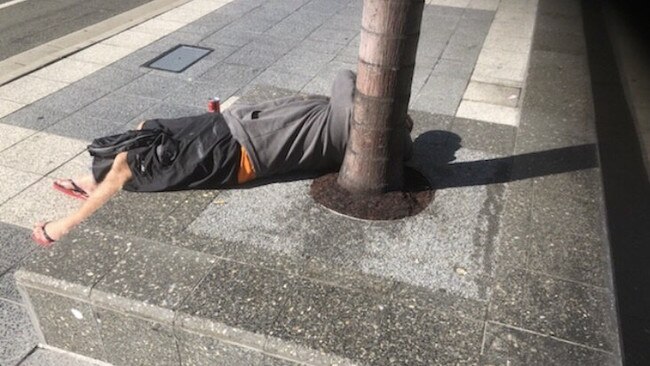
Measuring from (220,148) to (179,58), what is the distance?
11.2 ft

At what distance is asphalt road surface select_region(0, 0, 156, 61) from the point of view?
704 cm

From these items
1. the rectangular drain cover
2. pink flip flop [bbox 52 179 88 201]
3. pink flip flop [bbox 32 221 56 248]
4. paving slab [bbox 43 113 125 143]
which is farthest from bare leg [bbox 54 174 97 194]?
the rectangular drain cover

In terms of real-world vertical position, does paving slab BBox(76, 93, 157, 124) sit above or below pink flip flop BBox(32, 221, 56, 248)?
above

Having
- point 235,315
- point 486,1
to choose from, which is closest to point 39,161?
point 235,315

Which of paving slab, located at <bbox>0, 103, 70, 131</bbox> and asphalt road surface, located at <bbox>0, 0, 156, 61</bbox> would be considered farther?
asphalt road surface, located at <bbox>0, 0, 156, 61</bbox>

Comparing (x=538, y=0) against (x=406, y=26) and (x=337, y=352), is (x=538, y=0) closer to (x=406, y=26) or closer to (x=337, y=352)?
(x=406, y=26)

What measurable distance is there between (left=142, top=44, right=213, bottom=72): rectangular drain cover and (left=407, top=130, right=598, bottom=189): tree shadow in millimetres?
3239

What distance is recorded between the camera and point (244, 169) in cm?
344

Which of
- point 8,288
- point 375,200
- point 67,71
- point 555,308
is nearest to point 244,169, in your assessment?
point 375,200

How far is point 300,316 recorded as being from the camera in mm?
2494

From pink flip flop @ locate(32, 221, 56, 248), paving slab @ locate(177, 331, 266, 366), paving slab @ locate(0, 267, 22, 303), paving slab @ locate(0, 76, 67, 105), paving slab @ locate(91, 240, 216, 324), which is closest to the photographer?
paving slab @ locate(177, 331, 266, 366)

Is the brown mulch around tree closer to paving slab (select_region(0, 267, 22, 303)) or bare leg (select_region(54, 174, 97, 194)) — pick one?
bare leg (select_region(54, 174, 97, 194))

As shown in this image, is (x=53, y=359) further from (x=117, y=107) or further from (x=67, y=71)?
(x=67, y=71)

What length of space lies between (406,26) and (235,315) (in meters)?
1.62
